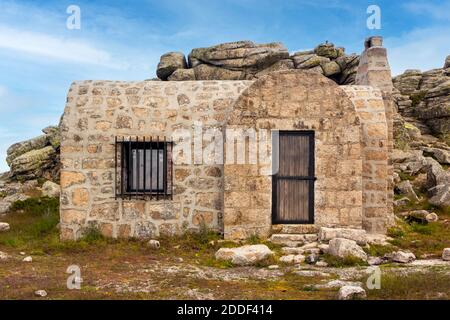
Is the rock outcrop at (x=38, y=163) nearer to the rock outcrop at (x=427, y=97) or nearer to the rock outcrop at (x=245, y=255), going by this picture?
the rock outcrop at (x=245, y=255)

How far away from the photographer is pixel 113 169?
31.7ft

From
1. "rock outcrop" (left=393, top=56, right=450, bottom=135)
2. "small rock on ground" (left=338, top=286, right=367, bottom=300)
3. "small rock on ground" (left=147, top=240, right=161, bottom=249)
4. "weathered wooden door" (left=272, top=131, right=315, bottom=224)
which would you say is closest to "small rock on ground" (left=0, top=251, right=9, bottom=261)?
"small rock on ground" (left=147, top=240, right=161, bottom=249)

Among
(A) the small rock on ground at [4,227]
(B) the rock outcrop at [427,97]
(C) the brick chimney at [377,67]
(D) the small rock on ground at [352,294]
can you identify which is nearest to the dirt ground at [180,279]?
(D) the small rock on ground at [352,294]

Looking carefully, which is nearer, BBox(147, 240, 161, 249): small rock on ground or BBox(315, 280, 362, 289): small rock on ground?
BBox(315, 280, 362, 289): small rock on ground

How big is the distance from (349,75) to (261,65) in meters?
6.30

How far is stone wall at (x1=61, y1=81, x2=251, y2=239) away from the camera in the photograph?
9.55m

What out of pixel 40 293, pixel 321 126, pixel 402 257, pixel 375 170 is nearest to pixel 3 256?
pixel 40 293

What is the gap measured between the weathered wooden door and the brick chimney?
3.07m

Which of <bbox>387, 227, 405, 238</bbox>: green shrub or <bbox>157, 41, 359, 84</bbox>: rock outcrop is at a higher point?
<bbox>157, 41, 359, 84</bbox>: rock outcrop

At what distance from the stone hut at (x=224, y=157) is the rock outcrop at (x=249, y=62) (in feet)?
60.0

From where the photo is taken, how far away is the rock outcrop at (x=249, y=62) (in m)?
28.0

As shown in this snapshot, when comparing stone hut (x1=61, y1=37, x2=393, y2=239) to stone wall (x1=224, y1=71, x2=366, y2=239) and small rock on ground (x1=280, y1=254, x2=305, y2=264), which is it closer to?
stone wall (x1=224, y1=71, x2=366, y2=239)
